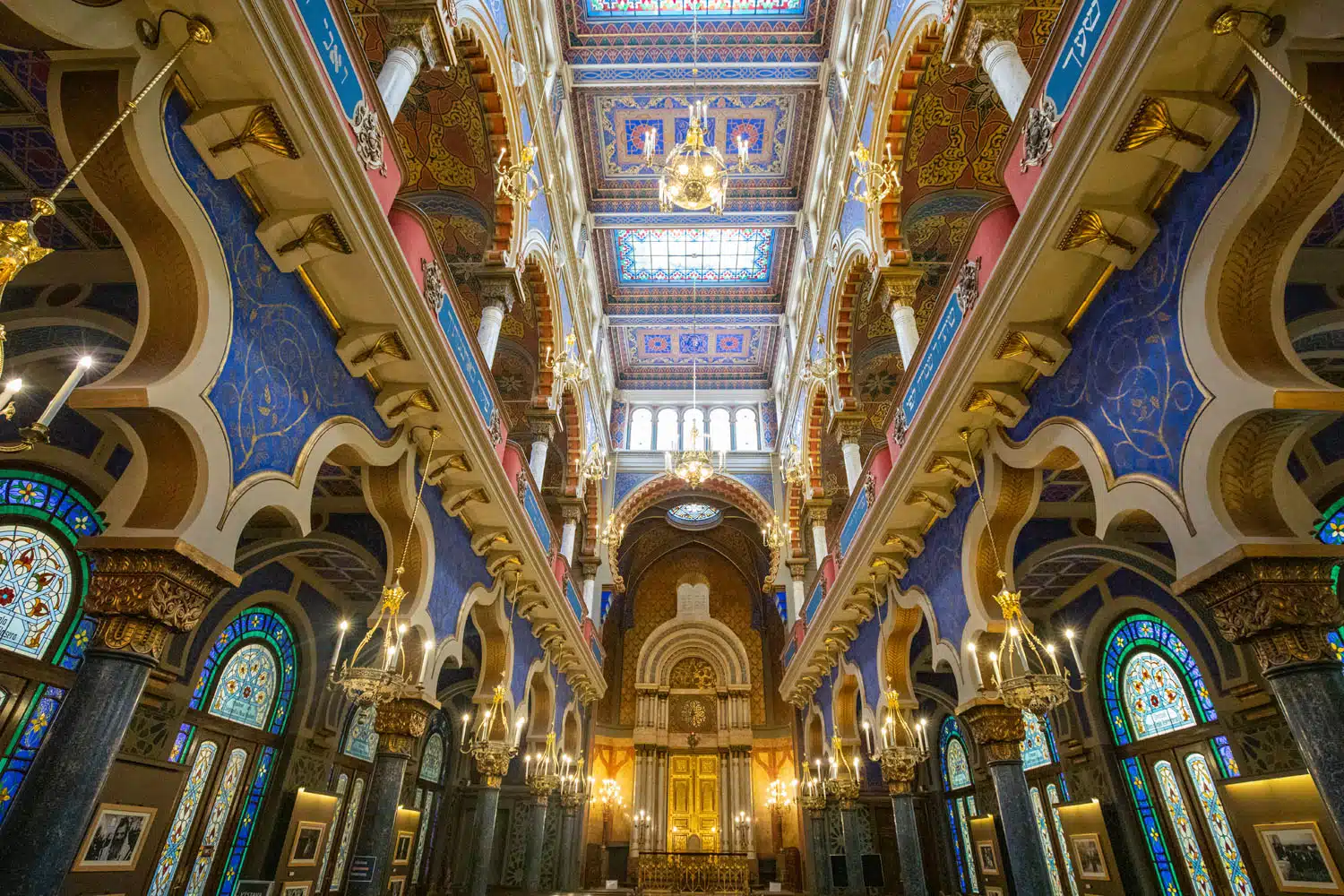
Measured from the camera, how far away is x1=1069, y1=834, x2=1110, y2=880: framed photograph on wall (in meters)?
9.34

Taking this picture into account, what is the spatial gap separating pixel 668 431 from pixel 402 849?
1163 centimetres

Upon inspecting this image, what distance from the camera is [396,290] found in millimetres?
5273

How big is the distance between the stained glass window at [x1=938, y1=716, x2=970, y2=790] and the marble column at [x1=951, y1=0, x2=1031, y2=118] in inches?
516

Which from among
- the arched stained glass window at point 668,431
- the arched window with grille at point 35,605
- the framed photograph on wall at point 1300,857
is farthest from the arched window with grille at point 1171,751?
the arched window with grille at point 35,605

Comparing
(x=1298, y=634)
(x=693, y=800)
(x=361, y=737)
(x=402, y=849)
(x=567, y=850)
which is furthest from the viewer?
(x=693, y=800)

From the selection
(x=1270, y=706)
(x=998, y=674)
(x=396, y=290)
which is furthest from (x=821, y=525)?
(x=396, y=290)

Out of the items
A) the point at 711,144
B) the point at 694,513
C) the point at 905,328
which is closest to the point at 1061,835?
the point at 905,328

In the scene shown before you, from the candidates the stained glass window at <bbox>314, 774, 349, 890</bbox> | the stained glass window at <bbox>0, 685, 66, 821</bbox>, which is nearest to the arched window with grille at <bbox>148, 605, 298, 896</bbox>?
the stained glass window at <bbox>314, 774, 349, 890</bbox>

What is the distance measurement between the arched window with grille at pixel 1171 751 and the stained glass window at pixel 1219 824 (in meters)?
0.01

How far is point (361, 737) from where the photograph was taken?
1265 centimetres

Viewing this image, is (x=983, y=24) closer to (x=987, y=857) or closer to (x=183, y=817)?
(x=987, y=857)

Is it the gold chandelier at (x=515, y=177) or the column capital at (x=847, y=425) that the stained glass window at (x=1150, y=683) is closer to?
the column capital at (x=847, y=425)

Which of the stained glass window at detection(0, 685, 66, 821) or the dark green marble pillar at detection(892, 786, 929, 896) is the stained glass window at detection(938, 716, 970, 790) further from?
the stained glass window at detection(0, 685, 66, 821)

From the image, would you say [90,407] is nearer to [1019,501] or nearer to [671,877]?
[1019,501]
